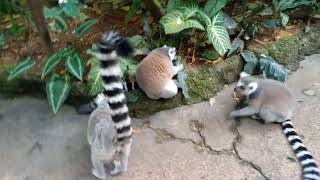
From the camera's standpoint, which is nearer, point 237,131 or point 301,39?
point 237,131

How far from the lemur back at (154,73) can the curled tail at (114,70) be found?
0.69m

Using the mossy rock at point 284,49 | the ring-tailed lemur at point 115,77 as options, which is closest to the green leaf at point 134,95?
the ring-tailed lemur at point 115,77

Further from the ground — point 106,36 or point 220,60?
point 106,36

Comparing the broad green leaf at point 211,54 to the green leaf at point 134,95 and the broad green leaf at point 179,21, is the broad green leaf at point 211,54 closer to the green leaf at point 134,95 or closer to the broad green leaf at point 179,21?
the broad green leaf at point 179,21

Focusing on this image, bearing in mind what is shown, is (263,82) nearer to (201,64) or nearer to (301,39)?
(201,64)

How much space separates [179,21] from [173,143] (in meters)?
0.91

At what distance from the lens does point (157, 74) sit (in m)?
3.19

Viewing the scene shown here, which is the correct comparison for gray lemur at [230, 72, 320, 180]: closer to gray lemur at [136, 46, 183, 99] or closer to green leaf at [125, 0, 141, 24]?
gray lemur at [136, 46, 183, 99]

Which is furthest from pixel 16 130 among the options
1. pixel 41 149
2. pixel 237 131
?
pixel 237 131

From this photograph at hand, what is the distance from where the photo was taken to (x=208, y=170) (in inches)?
113

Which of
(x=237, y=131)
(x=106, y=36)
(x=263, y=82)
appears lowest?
(x=237, y=131)

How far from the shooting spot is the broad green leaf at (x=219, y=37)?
3338 mm

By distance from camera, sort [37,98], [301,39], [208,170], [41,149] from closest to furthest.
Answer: [208,170], [41,149], [37,98], [301,39]

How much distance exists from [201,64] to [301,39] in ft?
2.93
